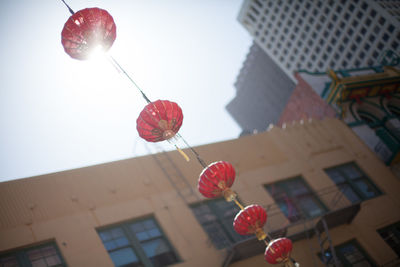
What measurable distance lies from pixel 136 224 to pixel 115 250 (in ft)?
4.15

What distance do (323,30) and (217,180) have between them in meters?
58.8

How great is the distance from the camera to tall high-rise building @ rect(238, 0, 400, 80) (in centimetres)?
5328

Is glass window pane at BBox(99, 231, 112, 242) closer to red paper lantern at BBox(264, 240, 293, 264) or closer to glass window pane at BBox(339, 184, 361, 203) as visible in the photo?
red paper lantern at BBox(264, 240, 293, 264)

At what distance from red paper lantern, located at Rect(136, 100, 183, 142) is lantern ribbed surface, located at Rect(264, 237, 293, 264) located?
445 centimetres

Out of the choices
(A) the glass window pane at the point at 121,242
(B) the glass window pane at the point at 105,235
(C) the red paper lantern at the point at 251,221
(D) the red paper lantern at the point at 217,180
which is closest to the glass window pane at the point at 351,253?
(C) the red paper lantern at the point at 251,221

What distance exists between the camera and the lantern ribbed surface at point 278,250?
37.4 ft

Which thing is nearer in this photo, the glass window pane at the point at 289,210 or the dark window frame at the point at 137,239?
the dark window frame at the point at 137,239

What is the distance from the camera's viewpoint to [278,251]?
11398mm

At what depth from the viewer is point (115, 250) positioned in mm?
12625

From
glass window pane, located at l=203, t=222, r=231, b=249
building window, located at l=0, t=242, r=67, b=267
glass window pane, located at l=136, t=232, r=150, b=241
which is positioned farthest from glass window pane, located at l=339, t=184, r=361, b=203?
building window, located at l=0, t=242, r=67, b=267

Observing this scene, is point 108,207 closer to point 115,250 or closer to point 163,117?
point 115,250

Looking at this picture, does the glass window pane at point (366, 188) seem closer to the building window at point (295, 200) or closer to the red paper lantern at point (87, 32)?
the building window at point (295, 200)

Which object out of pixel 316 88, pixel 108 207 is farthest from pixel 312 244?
pixel 316 88

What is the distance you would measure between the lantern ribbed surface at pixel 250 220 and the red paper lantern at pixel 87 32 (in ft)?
19.2
